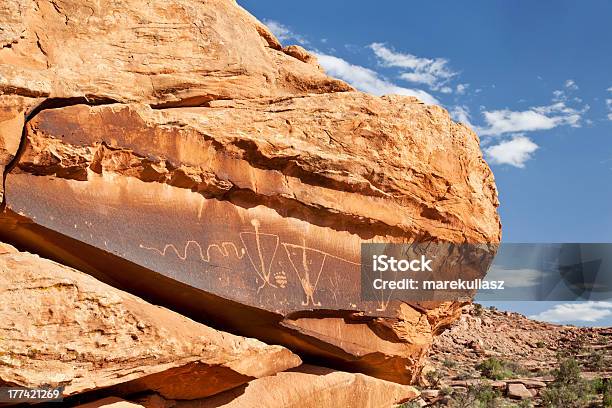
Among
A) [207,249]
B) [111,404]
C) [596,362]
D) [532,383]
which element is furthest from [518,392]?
[111,404]

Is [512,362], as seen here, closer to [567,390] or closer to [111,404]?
[567,390]

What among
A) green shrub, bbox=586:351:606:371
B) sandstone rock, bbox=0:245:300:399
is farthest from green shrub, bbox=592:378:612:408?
sandstone rock, bbox=0:245:300:399

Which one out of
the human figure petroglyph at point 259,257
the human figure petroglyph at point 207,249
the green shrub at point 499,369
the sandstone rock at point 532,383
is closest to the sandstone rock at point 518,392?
the sandstone rock at point 532,383

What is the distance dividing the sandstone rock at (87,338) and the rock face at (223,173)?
25.4 inches

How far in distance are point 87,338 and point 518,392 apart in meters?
23.8

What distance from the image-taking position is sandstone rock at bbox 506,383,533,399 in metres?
25.7

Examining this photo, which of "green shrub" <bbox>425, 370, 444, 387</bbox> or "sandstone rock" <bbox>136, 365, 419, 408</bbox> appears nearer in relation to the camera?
"sandstone rock" <bbox>136, 365, 419, 408</bbox>

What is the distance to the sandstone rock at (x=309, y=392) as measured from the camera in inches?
338

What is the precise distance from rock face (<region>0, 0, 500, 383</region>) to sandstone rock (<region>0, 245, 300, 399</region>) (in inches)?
25.4

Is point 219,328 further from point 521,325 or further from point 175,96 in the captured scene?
point 521,325

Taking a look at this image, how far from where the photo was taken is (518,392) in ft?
85.5

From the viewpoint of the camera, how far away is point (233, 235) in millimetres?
8406

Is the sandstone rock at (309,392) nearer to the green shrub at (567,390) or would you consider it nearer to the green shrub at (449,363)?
the green shrub at (567,390)

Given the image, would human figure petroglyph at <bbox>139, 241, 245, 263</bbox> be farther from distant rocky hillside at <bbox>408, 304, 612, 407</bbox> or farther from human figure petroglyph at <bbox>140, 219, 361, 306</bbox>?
distant rocky hillside at <bbox>408, 304, 612, 407</bbox>
